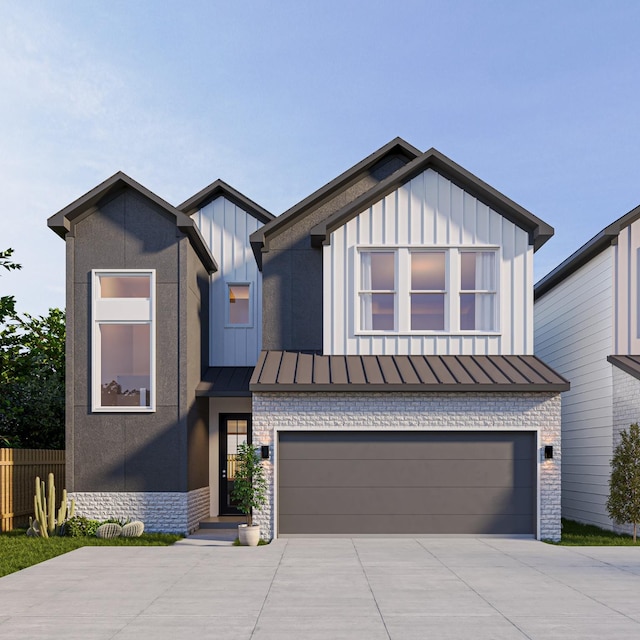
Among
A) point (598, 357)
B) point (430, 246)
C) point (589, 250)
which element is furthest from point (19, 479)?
point (589, 250)

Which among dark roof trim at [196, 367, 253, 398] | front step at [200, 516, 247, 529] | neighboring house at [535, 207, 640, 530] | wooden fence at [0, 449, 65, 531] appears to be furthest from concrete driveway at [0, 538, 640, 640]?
wooden fence at [0, 449, 65, 531]

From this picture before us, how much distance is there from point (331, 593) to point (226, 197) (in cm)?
→ 1328

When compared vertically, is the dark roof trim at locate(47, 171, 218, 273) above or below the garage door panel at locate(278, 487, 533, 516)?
above

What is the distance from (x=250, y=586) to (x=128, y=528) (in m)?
6.18

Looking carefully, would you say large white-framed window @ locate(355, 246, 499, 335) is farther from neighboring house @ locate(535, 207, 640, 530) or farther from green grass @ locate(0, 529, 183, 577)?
green grass @ locate(0, 529, 183, 577)

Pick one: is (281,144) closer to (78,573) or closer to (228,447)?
(228,447)

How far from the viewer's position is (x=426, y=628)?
7961 mm

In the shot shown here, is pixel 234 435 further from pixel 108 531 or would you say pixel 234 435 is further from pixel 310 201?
pixel 310 201

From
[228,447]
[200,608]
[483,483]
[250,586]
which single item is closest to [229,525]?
[228,447]

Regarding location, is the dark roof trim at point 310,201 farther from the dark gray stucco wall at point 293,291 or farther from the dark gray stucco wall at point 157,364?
the dark gray stucco wall at point 157,364

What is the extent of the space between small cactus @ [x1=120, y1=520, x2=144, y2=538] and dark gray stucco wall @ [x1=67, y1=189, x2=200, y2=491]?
87 cm

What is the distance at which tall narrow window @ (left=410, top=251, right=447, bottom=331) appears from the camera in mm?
16875

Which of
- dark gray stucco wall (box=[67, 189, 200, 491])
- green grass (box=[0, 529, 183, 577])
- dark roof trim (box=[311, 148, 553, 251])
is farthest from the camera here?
dark roof trim (box=[311, 148, 553, 251])

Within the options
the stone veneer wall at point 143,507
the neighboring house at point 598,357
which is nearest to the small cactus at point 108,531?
the stone veneer wall at point 143,507
